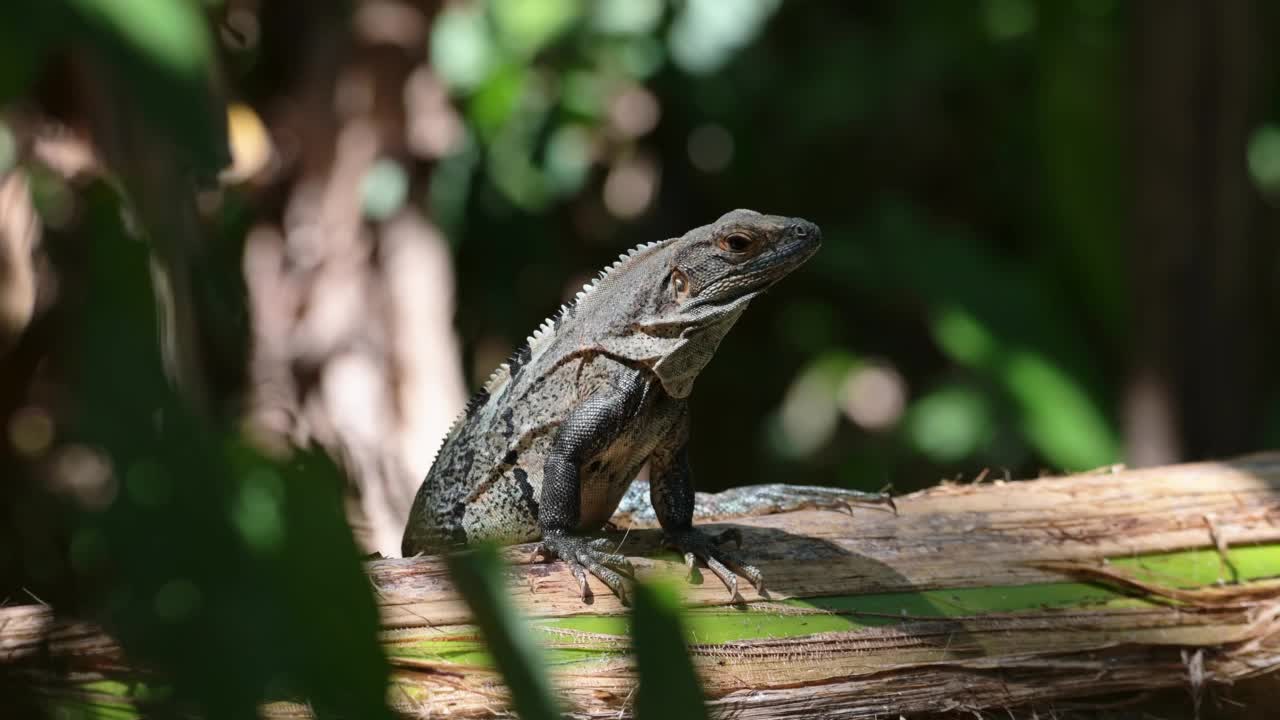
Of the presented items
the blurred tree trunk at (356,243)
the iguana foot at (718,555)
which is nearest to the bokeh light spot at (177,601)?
the iguana foot at (718,555)

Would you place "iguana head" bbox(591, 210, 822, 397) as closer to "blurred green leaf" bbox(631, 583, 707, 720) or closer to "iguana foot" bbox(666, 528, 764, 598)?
"iguana foot" bbox(666, 528, 764, 598)

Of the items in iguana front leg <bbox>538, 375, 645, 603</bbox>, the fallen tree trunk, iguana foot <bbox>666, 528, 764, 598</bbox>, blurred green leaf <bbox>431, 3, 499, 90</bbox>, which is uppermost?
blurred green leaf <bbox>431, 3, 499, 90</bbox>

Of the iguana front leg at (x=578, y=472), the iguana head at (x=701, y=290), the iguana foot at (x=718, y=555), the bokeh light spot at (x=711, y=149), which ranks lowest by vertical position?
the iguana foot at (x=718, y=555)

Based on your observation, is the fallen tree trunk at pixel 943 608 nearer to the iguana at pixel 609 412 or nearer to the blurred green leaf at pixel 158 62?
the iguana at pixel 609 412

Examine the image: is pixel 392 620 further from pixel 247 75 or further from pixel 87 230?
pixel 247 75

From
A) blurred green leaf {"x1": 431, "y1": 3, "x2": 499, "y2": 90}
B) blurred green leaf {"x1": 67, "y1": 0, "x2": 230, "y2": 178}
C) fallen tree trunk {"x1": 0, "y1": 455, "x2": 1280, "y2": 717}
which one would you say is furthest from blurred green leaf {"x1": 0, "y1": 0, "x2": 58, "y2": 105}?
blurred green leaf {"x1": 431, "y1": 3, "x2": 499, "y2": 90}

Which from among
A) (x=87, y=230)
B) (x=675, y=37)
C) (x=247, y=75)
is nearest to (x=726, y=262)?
(x=87, y=230)
